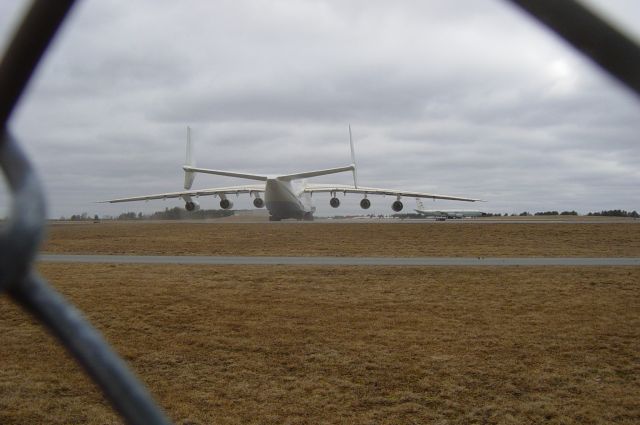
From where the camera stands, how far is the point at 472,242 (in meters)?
27.9

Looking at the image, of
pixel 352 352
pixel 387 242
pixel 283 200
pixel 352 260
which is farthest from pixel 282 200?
pixel 352 352

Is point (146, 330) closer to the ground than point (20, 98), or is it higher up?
closer to the ground

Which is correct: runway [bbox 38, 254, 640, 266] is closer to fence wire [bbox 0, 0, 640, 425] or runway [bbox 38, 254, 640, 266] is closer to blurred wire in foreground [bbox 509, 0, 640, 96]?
fence wire [bbox 0, 0, 640, 425]

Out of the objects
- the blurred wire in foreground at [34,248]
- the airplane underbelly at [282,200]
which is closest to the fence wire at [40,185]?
the blurred wire in foreground at [34,248]

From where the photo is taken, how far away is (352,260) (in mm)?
20438

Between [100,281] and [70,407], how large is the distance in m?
8.35

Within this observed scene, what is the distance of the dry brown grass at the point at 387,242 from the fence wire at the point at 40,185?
21.9 meters

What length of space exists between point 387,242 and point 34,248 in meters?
27.7

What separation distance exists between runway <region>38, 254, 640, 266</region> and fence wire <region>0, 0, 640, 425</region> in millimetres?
18035

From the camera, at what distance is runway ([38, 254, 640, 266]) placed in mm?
19141

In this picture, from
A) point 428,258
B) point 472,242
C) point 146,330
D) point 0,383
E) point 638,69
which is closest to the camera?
point 638,69

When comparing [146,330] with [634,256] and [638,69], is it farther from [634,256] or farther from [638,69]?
[634,256]

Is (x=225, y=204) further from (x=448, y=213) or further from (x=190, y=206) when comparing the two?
(x=448, y=213)

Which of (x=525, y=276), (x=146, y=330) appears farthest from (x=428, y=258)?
(x=146, y=330)
